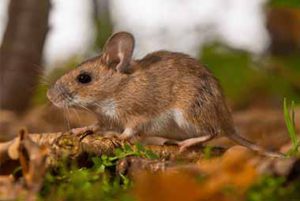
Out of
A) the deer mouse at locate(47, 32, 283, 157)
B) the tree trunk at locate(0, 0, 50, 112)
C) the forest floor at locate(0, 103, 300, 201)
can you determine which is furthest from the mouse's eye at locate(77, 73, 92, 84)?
the tree trunk at locate(0, 0, 50, 112)

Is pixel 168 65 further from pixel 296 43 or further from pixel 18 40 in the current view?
pixel 296 43

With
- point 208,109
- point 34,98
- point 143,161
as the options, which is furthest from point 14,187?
point 34,98

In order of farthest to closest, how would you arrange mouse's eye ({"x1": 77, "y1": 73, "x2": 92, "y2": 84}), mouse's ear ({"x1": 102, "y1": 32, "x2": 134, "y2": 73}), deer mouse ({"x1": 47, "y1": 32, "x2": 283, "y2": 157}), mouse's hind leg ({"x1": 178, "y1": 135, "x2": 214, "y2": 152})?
mouse's eye ({"x1": 77, "y1": 73, "x2": 92, "y2": 84}) < mouse's ear ({"x1": 102, "y1": 32, "x2": 134, "y2": 73}) < deer mouse ({"x1": 47, "y1": 32, "x2": 283, "y2": 157}) < mouse's hind leg ({"x1": 178, "y1": 135, "x2": 214, "y2": 152})

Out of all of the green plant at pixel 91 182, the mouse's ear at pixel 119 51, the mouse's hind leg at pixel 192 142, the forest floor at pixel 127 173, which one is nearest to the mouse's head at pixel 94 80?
the mouse's ear at pixel 119 51

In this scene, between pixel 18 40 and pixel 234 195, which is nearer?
pixel 234 195

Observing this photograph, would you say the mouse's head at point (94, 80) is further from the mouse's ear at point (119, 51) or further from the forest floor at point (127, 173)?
the forest floor at point (127, 173)

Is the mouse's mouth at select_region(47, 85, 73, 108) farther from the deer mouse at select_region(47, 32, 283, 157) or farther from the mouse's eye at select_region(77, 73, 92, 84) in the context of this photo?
the mouse's eye at select_region(77, 73, 92, 84)
